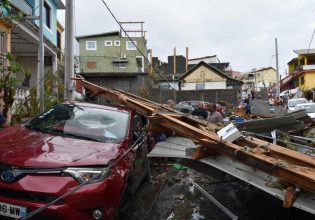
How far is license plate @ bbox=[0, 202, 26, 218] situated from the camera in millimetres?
4090

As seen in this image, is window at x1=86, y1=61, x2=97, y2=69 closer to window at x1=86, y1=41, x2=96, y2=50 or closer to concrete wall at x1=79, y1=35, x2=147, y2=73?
concrete wall at x1=79, y1=35, x2=147, y2=73

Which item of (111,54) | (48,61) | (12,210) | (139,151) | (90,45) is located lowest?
(12,210)

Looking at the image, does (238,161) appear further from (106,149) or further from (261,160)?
(106,149)

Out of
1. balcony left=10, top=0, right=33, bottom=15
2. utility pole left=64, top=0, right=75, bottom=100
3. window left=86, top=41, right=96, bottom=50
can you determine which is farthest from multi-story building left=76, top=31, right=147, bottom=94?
utility pole left=64, top=0, right=75, bottom=100

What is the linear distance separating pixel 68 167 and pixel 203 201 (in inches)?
121

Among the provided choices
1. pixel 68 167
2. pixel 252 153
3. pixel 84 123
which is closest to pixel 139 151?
pixel 84 123

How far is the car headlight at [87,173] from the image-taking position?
4.29 m

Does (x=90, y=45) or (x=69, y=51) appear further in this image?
(x=90, y=45)

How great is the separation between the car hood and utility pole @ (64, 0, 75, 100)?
455 cm

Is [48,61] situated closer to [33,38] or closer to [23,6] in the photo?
[33,38]

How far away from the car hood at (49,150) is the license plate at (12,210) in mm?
428

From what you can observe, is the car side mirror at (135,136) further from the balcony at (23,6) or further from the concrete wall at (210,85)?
the concrete wall at (210,85)

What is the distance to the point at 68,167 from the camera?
433cm

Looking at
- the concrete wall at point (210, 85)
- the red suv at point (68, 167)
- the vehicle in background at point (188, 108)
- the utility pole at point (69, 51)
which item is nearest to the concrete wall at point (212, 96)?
the vehicle in background at point (188, 108)
